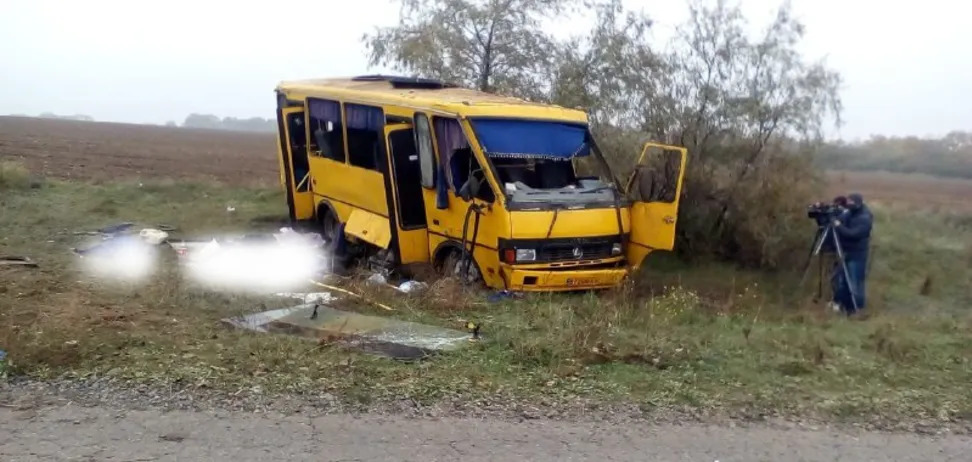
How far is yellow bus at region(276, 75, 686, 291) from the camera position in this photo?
10.6 m

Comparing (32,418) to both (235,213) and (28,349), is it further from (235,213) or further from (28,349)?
(235,213)

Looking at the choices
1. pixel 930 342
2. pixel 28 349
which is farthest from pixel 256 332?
pixel 930 342

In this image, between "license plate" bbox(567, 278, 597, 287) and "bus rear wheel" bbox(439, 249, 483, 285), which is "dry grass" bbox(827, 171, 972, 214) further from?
"bus rear wheel" bbox(439, 249, 483, 285)

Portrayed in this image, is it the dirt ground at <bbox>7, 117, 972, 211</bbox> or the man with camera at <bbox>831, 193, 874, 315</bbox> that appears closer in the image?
the man with camera at <bbox>831, 193, 874, 315</bbox>

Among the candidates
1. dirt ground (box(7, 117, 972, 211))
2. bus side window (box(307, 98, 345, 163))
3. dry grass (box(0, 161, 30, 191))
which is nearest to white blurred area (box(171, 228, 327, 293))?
bus side window (box(307, 98, 345, 163))

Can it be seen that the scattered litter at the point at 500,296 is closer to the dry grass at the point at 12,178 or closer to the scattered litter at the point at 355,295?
the scattered litter at the point at 355,295

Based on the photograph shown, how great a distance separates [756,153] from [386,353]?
30.8ft

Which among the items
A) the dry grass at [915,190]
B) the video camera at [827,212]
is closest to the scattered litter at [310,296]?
the video camera at [827,212]

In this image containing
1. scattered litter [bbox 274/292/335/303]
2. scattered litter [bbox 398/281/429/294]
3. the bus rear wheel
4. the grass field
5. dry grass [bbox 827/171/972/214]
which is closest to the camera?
the grass field

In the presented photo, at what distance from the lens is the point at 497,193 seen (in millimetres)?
10602

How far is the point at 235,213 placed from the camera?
681 inches

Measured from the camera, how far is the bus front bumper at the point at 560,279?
10430 mm

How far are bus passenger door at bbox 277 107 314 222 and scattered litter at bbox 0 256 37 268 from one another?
4.44 meters

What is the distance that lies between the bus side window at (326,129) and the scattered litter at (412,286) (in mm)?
3150
